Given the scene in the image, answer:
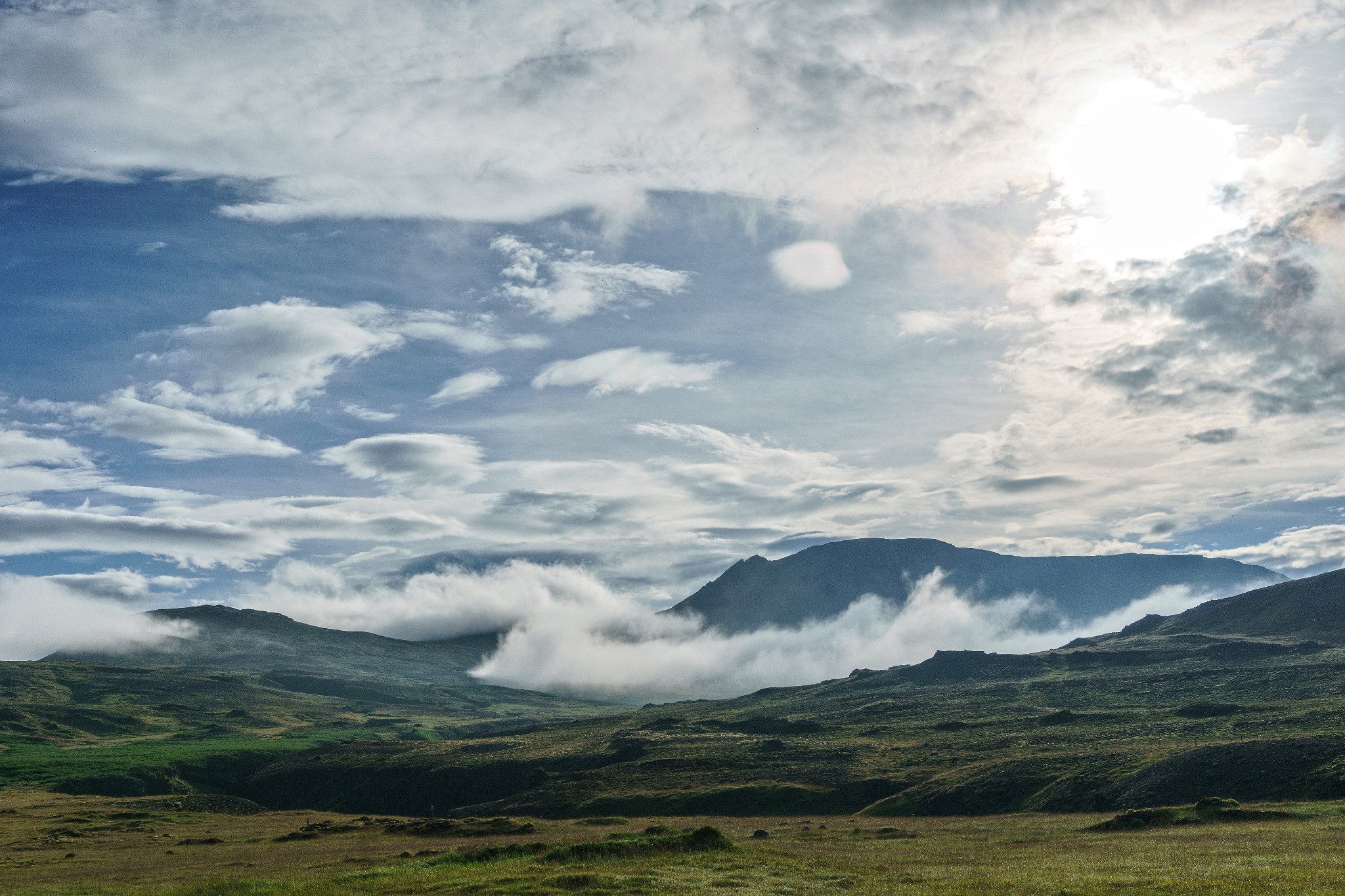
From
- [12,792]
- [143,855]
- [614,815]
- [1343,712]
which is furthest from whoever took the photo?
[12,792]

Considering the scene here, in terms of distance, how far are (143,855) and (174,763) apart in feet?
452

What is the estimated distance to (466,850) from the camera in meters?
56.9

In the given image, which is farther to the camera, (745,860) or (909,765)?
(909,765)

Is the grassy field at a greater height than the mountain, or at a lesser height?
greater

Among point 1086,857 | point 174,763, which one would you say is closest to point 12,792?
point 174,763

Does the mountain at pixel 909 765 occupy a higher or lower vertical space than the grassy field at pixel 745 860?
lower

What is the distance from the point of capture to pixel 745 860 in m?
48.8

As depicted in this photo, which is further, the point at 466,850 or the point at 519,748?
the point at 519,748

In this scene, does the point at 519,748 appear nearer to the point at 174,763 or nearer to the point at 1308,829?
the point at 174,763

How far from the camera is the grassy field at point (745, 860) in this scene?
1510 inches

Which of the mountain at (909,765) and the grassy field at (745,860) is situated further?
the mountain at (909,765)

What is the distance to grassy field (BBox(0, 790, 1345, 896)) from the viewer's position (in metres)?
38.3

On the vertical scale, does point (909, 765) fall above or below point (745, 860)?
below

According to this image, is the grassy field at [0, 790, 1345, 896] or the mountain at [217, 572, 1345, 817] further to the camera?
the mountain at [217, 572, 1345, 817]
